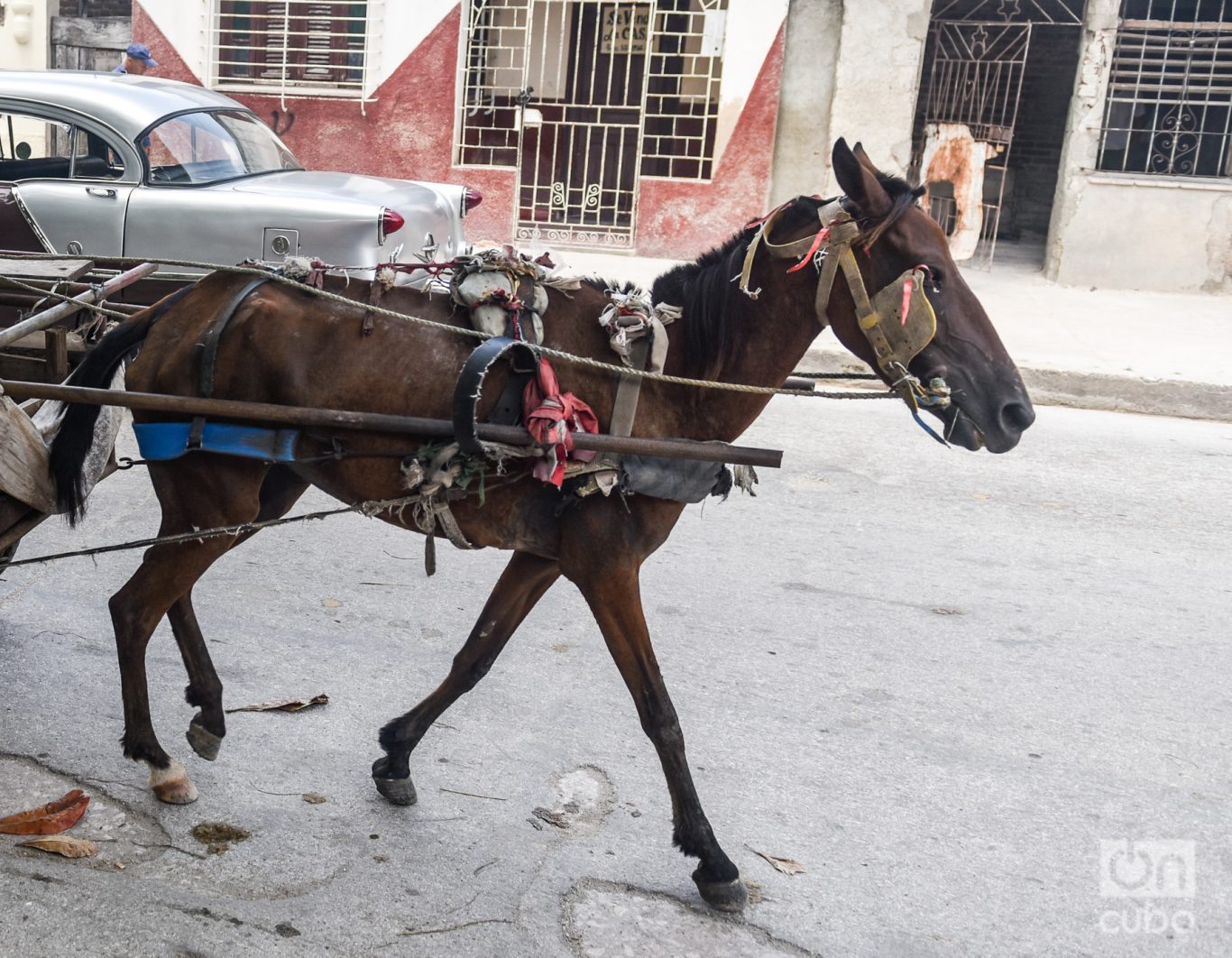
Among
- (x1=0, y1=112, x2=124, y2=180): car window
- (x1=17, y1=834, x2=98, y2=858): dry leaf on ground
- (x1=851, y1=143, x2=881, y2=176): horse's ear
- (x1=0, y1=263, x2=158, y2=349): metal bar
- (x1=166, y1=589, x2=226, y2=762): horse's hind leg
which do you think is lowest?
(x1=17, y1=834, x2=98, y2=858): dry leaf on ground

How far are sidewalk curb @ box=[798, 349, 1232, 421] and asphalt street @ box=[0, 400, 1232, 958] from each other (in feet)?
9.64

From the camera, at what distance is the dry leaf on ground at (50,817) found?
3084 millimetres

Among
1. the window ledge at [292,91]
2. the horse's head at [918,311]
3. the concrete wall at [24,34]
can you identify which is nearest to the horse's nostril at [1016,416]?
the horse's head at [918,311]

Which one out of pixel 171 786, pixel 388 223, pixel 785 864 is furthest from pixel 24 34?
pixel 785 864

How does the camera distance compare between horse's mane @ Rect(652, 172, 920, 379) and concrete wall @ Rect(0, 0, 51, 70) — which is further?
concrete wall @ Rect(0, 0, 51, 70)

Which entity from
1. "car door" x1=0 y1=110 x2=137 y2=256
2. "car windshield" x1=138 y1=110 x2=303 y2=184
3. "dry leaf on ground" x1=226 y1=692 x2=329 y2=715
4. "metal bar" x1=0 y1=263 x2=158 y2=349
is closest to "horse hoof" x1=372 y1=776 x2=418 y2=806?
"dry leaf on ground" x1=226 y1=692 x2=329 y2=715

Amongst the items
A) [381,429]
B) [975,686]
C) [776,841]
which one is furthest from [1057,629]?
[381,429]

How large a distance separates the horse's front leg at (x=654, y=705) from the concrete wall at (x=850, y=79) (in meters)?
9.88

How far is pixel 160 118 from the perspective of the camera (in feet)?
23.4

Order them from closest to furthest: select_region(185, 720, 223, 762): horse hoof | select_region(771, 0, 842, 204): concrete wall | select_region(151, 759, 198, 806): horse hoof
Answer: select_region(151, 759, 198, 806): horse hoof
select_region(185, 720, 223, 762): horse hoof
select_region(771, 0, 842, 204): concrete wall

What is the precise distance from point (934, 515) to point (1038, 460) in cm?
132

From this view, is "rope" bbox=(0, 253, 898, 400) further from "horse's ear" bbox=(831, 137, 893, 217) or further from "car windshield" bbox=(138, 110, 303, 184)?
"car windshield" bbox=(138, 110, 303, 184)

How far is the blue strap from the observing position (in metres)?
3.11

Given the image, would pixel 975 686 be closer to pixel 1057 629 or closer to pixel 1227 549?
pixel 1057 629
